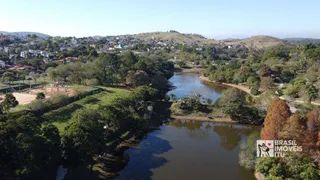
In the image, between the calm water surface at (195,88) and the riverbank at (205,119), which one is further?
the calm water surface at (195,88)

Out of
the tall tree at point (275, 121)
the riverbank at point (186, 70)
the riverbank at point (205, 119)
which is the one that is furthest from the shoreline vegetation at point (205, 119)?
the riverbank at point (186, 70)

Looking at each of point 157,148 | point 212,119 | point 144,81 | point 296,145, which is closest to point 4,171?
point 157,148

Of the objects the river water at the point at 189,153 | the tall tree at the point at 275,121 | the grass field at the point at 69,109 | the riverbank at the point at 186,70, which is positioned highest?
the riverbank at the point at 186,70

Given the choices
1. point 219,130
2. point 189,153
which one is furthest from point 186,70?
A: point 189,153

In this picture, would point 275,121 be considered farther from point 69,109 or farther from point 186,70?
point 186,70

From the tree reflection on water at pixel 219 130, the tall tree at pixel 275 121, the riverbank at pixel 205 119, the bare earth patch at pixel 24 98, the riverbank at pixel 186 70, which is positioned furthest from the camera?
the riverbank at pixel 186 70

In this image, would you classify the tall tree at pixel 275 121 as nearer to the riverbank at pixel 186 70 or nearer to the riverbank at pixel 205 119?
the riverbank at pixel 205 119

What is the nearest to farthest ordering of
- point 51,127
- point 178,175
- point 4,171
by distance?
point 4,171, point 51,127, point 178,175

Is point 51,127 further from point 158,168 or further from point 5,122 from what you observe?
point 158,168
